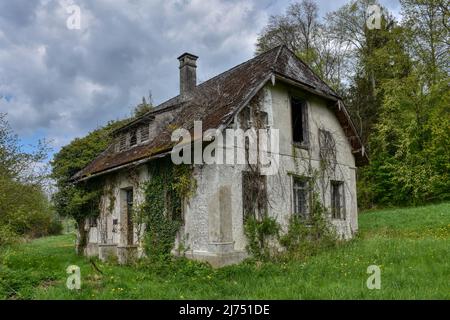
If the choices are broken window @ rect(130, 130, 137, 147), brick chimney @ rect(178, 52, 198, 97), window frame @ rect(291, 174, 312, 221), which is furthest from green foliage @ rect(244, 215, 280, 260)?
brick chimney @ rect(178, 52, 198, 97)

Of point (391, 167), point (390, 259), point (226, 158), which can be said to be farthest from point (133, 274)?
point (391, 167)

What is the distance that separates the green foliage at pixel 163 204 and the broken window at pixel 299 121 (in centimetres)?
451

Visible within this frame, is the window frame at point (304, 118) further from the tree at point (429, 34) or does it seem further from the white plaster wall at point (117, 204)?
the tree at point (429, 34)

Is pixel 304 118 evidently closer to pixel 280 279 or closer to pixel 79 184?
pixel 280 279

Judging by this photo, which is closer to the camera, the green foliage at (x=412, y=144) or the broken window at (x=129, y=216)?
the broken window at (x=129, y=216)

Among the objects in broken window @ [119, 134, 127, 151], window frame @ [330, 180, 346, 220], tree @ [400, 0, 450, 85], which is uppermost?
tree @ [400, 0, 450, 85]

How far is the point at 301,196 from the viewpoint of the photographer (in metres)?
13.6

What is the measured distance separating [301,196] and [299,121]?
269 cm

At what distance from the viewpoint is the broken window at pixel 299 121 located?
14.0 meters

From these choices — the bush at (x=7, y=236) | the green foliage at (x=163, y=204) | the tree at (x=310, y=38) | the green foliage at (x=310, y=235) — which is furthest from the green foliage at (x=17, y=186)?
the tree at (x=310, y=38)

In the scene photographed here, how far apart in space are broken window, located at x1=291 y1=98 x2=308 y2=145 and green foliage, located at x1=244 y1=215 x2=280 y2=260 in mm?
3519

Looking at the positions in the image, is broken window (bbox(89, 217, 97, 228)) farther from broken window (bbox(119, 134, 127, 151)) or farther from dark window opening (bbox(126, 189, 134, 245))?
broken window (bbox(119, 134, 127, 151))

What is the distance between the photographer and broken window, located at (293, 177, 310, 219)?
13.3 metres

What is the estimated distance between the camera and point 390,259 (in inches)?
384
